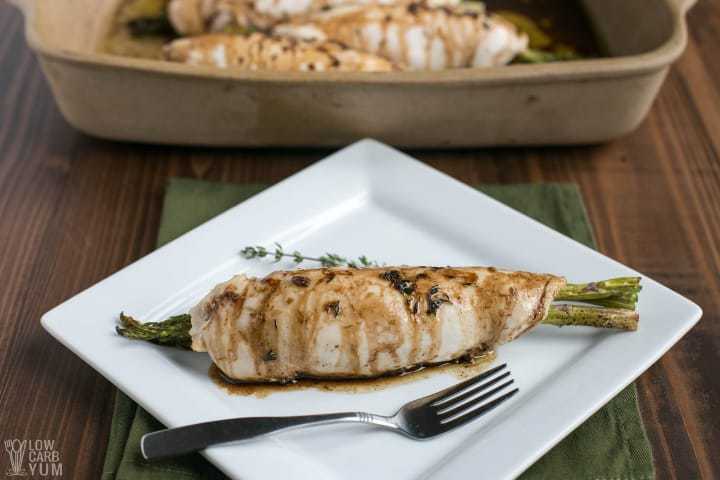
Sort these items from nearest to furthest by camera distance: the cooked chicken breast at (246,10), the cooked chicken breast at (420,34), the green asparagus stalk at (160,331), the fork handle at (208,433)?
the fork handle at (208,433), the green asparagus stalk at (160,331), the cooked chicken breast at (420,34), the cooked chicken breast at (246,10)

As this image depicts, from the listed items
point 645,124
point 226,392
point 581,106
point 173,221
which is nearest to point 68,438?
point 226,392

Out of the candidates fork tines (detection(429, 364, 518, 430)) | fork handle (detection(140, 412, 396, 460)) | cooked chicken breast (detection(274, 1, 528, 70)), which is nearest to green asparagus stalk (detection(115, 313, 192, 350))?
fork handle (detection(140, 412, 396, 460))

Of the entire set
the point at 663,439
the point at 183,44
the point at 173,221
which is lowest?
the point at 663,439

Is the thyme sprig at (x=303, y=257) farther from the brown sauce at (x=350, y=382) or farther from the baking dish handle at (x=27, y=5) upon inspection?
the baking dish handle at (x=27, y=5)

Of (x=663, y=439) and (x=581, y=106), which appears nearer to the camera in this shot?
(x=663, y=439)

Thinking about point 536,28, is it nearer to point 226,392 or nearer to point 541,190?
point 541,190

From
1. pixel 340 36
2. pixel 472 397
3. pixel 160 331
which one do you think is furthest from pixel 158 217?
pixel 472 397

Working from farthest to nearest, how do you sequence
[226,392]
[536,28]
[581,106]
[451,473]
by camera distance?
[536,28] < [581,106] < [226,392] < [451,473]

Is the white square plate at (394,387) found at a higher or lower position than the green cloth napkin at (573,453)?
higher

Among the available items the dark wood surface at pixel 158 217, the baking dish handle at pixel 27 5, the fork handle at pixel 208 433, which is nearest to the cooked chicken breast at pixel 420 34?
the dark wood surface at pixel 158 217
